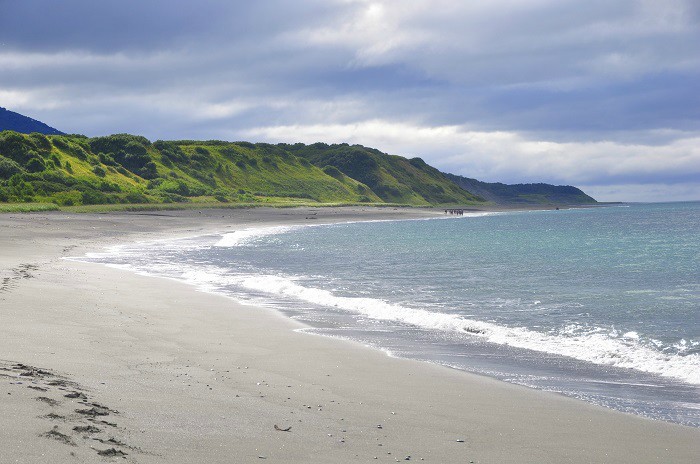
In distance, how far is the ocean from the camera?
11555 mm

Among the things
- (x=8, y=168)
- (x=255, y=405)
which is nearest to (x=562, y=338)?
(x=255, y=405)

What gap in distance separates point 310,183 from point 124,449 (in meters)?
175

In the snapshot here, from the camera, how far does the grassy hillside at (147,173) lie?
84.5 meters

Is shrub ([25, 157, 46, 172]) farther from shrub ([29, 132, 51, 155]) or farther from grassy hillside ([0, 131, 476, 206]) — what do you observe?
shrub ([29, 132, 51, 155])

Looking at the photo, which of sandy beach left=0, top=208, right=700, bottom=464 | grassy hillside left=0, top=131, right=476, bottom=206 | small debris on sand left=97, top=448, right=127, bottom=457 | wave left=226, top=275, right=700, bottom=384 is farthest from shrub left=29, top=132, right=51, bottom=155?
small debris on sand left=97, top=448, right=127, bottom=457

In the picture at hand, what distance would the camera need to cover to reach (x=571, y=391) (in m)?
10.3

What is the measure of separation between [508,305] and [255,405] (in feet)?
41.2

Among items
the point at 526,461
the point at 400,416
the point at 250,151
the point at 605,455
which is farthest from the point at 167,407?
the point at 250,151

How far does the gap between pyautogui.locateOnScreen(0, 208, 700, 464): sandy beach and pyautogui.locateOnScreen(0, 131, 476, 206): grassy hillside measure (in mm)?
67908

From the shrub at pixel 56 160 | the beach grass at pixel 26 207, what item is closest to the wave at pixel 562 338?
the beach grass at pixel 26 207

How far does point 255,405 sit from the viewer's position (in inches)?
334

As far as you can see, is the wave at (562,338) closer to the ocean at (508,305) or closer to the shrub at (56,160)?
the ocean at (508,305)

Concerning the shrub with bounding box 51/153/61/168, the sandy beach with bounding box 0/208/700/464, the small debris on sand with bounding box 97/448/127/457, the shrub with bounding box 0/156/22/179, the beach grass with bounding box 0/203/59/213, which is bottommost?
the sandy beach with bounding box 0/208/700/464

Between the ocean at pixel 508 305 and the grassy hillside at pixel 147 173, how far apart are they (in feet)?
166
